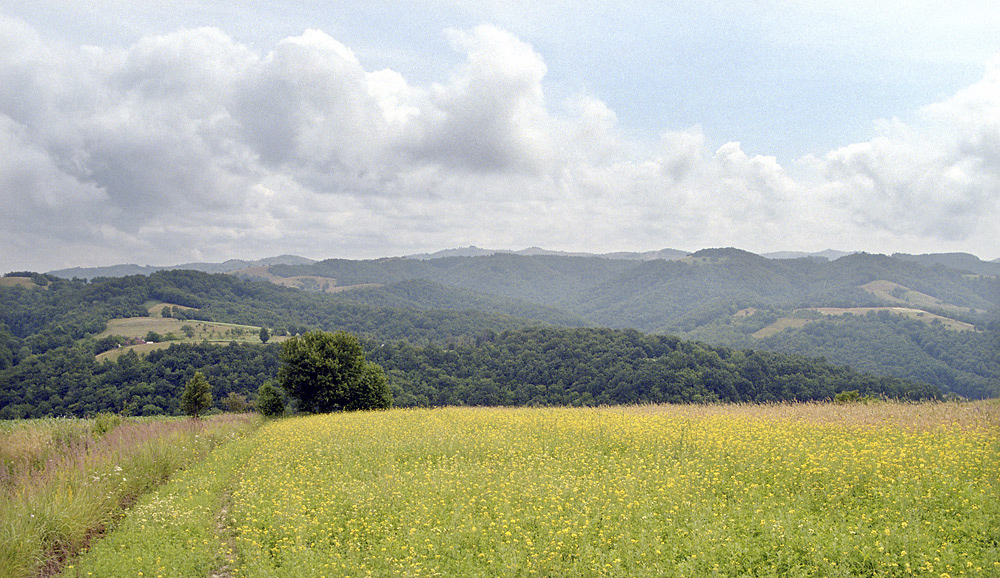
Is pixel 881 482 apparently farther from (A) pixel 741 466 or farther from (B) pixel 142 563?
(B) pixel 142 563

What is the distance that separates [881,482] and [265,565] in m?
10.3

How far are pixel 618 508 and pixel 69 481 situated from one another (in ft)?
37.5

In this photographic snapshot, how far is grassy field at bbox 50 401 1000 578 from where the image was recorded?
6621 millimetres

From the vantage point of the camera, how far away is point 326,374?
3325 cm

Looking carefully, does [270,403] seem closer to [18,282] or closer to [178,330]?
[178,330]

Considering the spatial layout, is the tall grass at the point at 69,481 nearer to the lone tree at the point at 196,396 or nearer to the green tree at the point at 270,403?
the green tree at the point at 270,403

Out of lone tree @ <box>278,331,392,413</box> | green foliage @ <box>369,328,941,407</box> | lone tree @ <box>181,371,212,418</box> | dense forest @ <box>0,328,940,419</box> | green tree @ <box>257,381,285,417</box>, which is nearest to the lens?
green tree @ <box>257,381,285,417</box>

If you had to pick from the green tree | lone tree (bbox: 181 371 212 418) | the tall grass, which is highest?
the tall grass

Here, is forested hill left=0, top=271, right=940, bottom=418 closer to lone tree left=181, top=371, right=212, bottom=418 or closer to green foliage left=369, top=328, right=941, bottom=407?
green foliage left=369, top=328, right=941, bottom=407

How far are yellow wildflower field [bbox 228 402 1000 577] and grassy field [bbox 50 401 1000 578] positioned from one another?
4cm

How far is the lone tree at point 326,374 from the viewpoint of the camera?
32.9 metres

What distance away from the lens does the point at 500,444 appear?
13.3 m

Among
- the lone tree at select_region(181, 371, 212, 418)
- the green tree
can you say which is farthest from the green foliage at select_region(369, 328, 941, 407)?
the green tree

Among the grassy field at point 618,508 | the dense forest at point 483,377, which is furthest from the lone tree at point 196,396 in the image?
the dense forest at point 483,377
